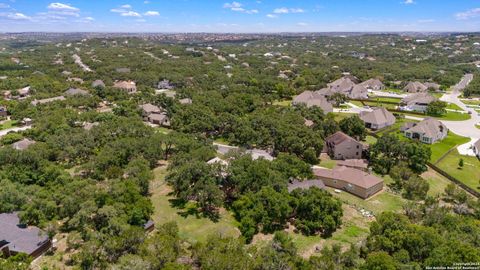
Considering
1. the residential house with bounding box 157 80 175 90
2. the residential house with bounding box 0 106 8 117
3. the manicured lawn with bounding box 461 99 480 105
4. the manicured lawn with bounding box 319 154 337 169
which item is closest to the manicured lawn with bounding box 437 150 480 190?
the manicured lawn with bounding box 319 154 337 169

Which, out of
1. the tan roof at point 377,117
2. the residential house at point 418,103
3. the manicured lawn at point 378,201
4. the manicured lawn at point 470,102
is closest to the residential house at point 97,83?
the tan roof at point 377,117

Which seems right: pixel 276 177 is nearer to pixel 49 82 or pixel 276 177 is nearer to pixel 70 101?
pixel 70 101

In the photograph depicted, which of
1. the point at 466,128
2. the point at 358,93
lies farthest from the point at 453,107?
the point at 358,93

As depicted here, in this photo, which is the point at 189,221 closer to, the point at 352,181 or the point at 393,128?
the point at 352,181

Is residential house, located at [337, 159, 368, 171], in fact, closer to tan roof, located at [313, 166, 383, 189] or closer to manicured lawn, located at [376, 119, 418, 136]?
tan roof, located at [313, 166, 383, 189]

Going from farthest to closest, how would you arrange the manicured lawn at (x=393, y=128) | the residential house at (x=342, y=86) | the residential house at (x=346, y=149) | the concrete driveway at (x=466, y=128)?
the residential house at (x=342, y=86), the manicured lawn at (x=393, y=128), the concrete driveway at (x=466, y=128), the residential house at (x=346, y=149)

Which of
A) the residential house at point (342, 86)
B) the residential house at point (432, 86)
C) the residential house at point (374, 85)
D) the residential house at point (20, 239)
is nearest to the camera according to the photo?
the residential house at point (20, 239)

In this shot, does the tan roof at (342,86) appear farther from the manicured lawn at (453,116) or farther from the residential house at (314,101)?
the manicured lawn at (453,116)

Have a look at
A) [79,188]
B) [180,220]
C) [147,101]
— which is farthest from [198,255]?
[147,101]
